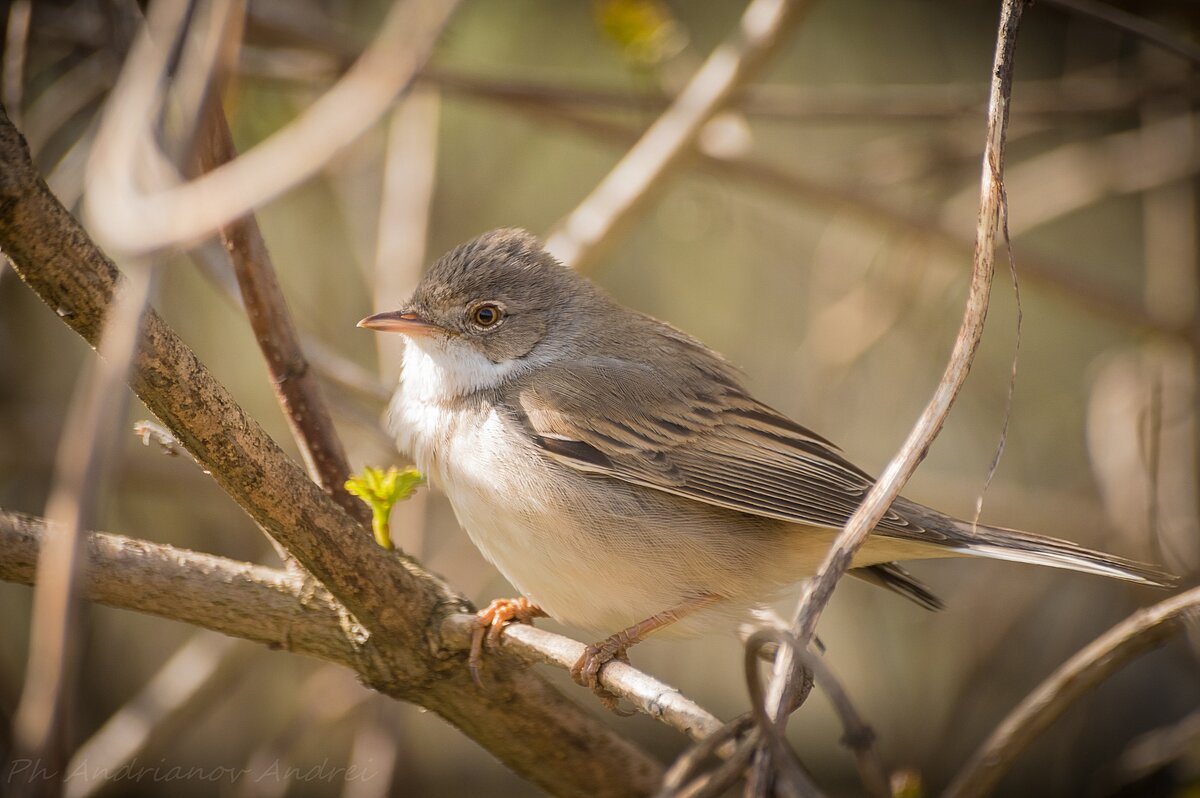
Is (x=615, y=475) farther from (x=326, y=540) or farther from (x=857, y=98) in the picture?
(x=857, y=98)

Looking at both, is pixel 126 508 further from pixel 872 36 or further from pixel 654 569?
pixel 872 36

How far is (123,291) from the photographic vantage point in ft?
6.51

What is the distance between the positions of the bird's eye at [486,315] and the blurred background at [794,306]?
0.63 metres

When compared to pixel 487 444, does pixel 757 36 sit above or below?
above

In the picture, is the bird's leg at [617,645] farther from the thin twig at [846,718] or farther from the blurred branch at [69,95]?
the blurred branch at [69,95]

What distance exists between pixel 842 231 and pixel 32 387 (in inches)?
199

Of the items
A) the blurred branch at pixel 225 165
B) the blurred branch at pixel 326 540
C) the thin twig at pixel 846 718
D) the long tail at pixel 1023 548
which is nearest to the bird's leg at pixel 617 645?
the blurred branch at pixel 326 540

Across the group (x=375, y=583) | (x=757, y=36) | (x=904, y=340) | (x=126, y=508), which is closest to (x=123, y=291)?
(x=375, y=583)

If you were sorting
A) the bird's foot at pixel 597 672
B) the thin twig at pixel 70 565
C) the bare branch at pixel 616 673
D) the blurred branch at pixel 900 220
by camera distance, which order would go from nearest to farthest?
the thin twig at pixel 70 565 < the bare branch at pixel 616 673 < the bird's foot at pixel 597 672 < the blurred branch at pixel 900 220

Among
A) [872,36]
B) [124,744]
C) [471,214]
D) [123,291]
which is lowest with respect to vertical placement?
[124,744]

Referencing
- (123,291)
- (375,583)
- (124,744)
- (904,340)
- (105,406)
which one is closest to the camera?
(105,406)

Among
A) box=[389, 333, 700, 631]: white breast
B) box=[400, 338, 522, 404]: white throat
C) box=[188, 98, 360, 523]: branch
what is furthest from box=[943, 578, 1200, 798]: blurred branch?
A: box=[400, 338, 522, 404]: white throat

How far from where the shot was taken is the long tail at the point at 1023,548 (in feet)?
9.39

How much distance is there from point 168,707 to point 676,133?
3452 millimetres
